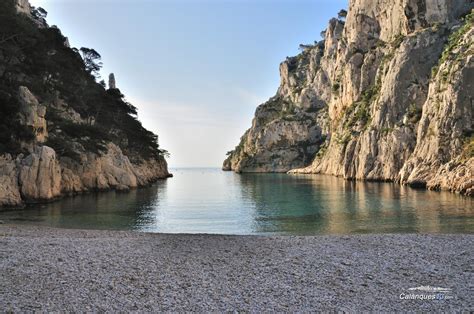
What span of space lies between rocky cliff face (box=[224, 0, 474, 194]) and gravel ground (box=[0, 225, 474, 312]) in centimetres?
4147

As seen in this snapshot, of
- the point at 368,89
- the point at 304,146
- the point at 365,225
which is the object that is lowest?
the point at 365,225

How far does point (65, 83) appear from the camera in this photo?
66.4 metres

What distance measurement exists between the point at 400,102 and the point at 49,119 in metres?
72.4

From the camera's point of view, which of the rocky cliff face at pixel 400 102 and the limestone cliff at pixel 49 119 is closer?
the limestone cliff at pixel 49 119

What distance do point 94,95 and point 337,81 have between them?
96454 millimetres

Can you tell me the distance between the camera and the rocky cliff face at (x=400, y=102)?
68125 millimetres

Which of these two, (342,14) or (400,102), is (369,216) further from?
(342,14)

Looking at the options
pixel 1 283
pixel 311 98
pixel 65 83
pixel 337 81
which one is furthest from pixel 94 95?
pixel 311 98

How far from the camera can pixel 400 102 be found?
9238 centimetres

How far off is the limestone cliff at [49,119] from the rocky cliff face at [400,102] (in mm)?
48409

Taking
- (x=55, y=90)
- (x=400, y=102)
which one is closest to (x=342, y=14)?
(x=400, y=102)

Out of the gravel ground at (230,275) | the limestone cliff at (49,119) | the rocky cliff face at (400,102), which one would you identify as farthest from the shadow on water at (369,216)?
the limestone cliff at (49,119)

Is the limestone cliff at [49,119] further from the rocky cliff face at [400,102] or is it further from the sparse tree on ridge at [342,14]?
the sparse tree on ridge at [342,14]

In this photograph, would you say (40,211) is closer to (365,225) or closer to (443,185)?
(365,225)
